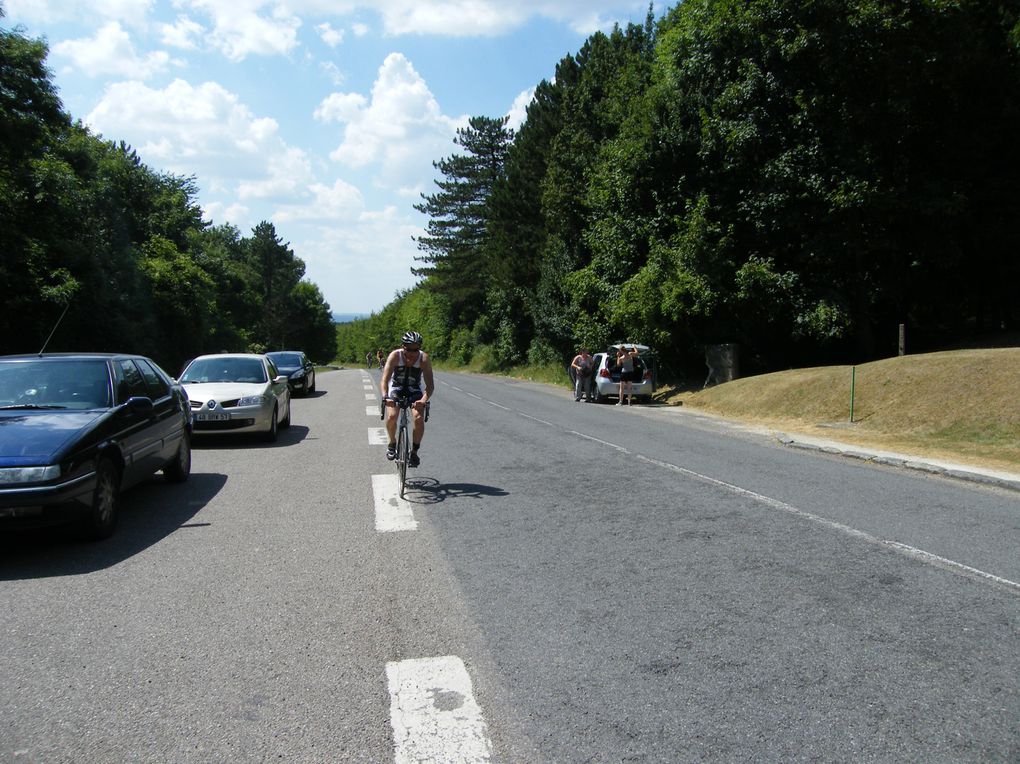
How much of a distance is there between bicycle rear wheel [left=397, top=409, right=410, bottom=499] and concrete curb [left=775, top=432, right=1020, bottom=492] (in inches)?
289

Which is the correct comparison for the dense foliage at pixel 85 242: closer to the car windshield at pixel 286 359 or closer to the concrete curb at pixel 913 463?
the car windshield at pixel 286 359

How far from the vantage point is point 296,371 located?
2544 centimetres

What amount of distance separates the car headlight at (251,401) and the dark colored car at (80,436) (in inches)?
137

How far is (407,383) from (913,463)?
7535mm

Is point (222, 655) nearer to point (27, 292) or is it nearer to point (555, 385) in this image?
point (27, 292)

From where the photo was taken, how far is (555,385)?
39719 mm

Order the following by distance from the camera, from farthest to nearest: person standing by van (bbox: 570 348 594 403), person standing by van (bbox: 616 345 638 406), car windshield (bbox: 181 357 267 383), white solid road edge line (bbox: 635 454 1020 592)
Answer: person standing by van (bbox: 570 348 594 403), person standing by van (bbox: 616 345 638 406), car windshield (bbox: 181 357 267 383), white solid road edge line (bbox: 635 454 1020 592)

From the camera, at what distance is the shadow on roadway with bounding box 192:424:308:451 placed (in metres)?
12.6

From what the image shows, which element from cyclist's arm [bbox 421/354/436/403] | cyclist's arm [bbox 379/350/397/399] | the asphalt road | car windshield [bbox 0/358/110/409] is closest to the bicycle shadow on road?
the asphalt road

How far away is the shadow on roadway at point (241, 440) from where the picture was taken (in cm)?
1259

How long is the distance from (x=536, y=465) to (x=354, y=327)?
186140 mm

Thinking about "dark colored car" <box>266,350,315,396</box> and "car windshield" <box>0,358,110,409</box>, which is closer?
"car windshield" <box>0,358,110,409</box>

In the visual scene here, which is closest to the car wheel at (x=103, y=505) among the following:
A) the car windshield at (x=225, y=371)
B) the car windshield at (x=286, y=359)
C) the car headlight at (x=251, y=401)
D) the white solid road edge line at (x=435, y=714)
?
the white solid road edge line at (x=435, y=714)

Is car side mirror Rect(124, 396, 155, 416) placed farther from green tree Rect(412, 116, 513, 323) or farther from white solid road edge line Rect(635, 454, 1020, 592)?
green tree Rect(412, 116, 513, 323)
